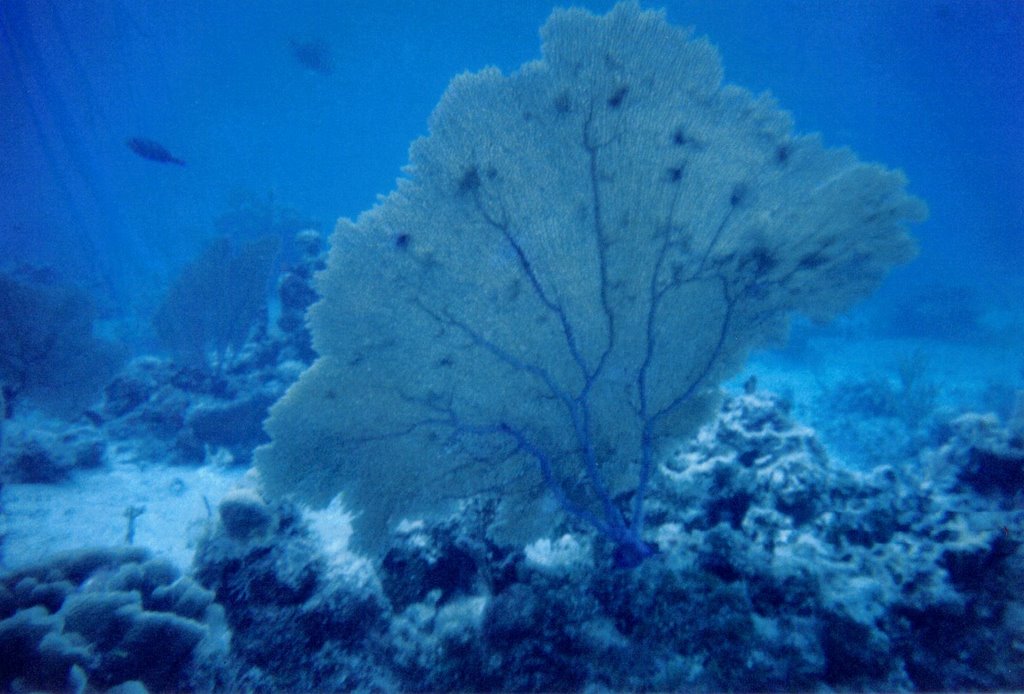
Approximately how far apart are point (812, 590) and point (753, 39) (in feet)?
158

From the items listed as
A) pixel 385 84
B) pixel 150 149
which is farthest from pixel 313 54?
pixel 385 84

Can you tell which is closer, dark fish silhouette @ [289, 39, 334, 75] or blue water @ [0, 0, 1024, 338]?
dark fish silhouette @ [289, 39, 334, 75]

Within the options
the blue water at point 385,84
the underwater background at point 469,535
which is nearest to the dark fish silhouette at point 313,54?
the underwater background at point 469,535

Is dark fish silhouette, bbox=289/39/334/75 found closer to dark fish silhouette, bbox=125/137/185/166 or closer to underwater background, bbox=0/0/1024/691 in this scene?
underwater background, bbox=0/0/1024/691

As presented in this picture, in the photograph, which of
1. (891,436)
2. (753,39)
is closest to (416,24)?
(753,39)

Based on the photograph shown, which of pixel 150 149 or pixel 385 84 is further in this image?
pixel 385 84

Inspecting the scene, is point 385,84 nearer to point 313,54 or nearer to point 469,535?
point 313,54

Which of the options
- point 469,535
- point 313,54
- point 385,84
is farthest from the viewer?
point 385,84

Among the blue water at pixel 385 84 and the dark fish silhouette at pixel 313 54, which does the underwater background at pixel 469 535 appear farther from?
the blue water at pixel 385 84

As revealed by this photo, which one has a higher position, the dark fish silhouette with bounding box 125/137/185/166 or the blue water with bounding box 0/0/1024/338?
the blue water with bounding box 0/0/1024/338

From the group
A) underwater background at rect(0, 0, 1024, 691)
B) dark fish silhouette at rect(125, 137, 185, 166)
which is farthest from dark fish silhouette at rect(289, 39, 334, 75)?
dark fish silhouette at rect(125, 137, 185, 166)

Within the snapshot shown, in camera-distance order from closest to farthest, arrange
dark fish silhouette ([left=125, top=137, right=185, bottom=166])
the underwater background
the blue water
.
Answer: the underwater background → dark fish silhouette ([left=125, top=137, right=185, bottom=166]) → the blue water

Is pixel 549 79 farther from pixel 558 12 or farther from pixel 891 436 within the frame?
pixel 891 436

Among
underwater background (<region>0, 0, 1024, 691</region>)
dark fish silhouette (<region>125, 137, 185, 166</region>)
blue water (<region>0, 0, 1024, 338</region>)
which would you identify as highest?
blue water (<region>0, 0, 1024, 338</region>)
